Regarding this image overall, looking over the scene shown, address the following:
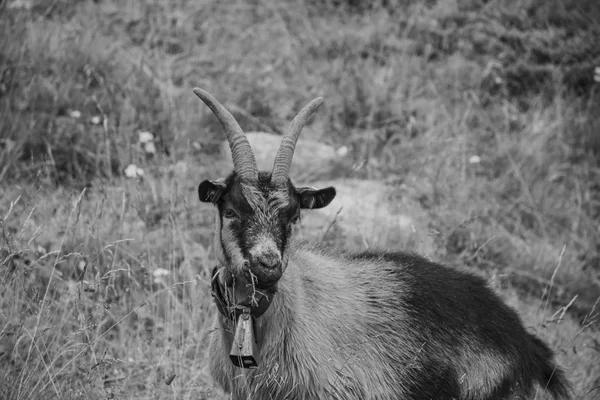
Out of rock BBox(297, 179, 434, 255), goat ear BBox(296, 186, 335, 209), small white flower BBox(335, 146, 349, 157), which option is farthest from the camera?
small white flower BBox(335, 146, 349, 157)

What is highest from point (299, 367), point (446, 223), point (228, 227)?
point (228, 227)

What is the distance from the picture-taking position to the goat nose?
12.0 feet

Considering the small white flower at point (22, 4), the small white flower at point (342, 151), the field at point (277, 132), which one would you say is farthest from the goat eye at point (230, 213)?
the small white flower at point (22, 4)

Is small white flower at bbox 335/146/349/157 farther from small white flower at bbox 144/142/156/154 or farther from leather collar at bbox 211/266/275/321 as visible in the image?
leather collar at bbox 211/266/275/321

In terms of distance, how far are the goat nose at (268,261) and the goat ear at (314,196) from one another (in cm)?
61

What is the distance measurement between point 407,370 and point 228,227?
4.90 ft

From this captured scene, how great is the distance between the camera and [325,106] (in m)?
8.25

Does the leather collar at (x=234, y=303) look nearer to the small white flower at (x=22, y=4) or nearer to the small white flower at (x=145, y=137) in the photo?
the small white flower at (x=145, y=137)

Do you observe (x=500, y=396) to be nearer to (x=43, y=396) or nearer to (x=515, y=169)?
(x=43, y=396)

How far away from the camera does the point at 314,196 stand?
4230mm

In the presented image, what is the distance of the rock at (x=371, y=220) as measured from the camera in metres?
6.17

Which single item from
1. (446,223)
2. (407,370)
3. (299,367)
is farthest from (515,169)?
(299,367)

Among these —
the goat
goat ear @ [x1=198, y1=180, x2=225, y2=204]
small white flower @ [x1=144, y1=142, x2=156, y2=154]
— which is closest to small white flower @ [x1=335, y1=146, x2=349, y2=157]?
small white flower @ [x1=144, y1=142, x2=156, y2=154]

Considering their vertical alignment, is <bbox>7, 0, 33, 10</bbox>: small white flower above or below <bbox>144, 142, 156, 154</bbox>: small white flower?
above
